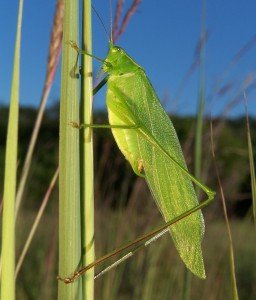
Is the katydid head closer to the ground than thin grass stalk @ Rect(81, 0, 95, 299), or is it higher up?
higher up

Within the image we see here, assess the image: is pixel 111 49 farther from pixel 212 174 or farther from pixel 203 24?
pixel 212 174

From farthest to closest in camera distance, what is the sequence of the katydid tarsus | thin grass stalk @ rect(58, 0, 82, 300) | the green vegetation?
1. the green vegetation
2. the katydid tarsus
3. thin grass stalk @ rect(58, 0, 82, 300)

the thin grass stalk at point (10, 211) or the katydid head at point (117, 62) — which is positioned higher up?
the katydid head at point (117, 62)

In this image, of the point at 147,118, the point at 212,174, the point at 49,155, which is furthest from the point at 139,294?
the point at 49,155

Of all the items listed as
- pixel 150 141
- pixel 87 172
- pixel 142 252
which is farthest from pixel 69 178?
pixel 142 252

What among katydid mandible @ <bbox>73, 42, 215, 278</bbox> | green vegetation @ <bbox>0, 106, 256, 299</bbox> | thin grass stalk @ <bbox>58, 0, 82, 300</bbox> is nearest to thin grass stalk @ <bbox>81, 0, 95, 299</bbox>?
thin grass stalk @ <bbox>58, 0, 82, 300</bbox>

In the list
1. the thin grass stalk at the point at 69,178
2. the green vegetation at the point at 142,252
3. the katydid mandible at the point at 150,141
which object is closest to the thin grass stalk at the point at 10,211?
the thin grass stalk at the point at 69,178

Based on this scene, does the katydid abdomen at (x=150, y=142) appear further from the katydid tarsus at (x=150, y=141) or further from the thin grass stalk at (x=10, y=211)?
the thin grass stalk at (x=10, y=211)

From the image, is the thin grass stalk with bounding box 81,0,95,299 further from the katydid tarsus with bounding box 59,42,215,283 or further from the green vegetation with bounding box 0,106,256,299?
the green vegetation with bounding box 0,106,256,299
